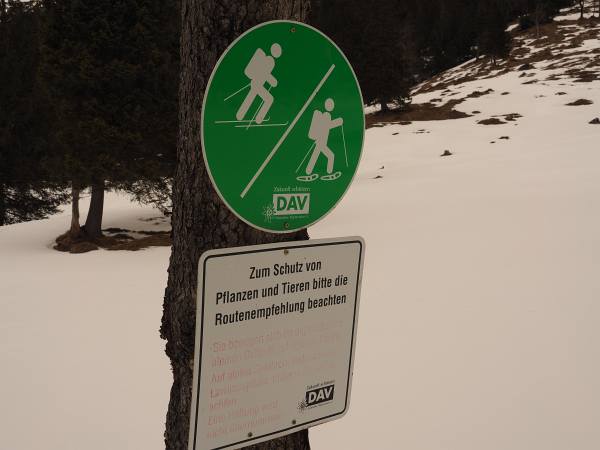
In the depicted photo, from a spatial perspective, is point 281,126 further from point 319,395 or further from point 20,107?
point 20,107

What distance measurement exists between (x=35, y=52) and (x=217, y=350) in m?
19.4

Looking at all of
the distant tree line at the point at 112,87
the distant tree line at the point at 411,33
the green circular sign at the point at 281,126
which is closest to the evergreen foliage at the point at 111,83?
the distant tree line at the point at 112,87

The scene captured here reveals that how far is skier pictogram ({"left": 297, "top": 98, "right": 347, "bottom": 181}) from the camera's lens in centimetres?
158

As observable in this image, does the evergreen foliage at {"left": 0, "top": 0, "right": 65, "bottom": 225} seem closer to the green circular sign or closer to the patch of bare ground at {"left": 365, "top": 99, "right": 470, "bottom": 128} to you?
the green circular sign

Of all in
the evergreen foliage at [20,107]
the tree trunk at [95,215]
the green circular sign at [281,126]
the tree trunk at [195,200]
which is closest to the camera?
the green circular sign at [281,126]

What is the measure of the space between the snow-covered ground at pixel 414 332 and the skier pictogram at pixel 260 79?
3192mm

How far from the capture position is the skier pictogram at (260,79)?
4.74 ft

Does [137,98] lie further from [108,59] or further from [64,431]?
[64,431]

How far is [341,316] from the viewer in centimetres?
174

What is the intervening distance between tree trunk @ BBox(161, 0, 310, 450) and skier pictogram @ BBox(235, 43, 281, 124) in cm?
27

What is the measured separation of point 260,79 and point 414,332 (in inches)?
195

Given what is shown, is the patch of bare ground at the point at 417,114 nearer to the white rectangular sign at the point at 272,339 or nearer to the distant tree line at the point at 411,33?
the distant tree line at the point at 411,33

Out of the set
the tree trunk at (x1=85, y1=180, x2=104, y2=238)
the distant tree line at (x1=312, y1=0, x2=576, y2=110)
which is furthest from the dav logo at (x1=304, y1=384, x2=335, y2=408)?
the distant tree line at (x1=312, y1=0, x2=576, y2=110)

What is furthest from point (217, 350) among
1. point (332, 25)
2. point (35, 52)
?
point (332, 25)
